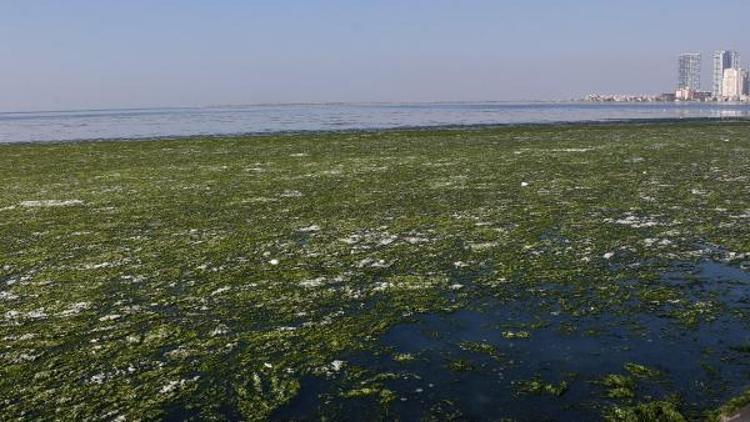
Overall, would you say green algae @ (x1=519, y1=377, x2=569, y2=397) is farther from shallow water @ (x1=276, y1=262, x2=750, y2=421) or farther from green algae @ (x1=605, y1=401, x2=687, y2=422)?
green algae @ (x1=605, y1=401, x2=687, y2=422)

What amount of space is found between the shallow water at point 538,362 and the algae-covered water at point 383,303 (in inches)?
1.0

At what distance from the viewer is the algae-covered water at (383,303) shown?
5699 millimetres

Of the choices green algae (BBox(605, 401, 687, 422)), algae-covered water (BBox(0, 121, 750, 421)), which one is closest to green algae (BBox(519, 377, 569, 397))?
algae-covered water (BBox(0, 121, 750, 421))

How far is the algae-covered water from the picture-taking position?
18.7ft

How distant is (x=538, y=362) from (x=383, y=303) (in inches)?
102

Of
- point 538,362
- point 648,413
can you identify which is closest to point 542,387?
point 538,362

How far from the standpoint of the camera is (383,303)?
328 inches

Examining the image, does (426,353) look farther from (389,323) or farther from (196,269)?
(196,269)

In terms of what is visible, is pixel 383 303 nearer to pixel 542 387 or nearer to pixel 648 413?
pixel 542 387

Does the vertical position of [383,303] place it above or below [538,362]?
above

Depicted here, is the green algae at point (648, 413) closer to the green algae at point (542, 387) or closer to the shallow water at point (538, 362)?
the shallow water at point (538, 362)

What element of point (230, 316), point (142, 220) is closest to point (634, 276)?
point (230, 316)

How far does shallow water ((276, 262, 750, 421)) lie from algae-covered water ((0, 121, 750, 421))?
0.08 ft

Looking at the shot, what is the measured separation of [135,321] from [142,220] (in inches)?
293
